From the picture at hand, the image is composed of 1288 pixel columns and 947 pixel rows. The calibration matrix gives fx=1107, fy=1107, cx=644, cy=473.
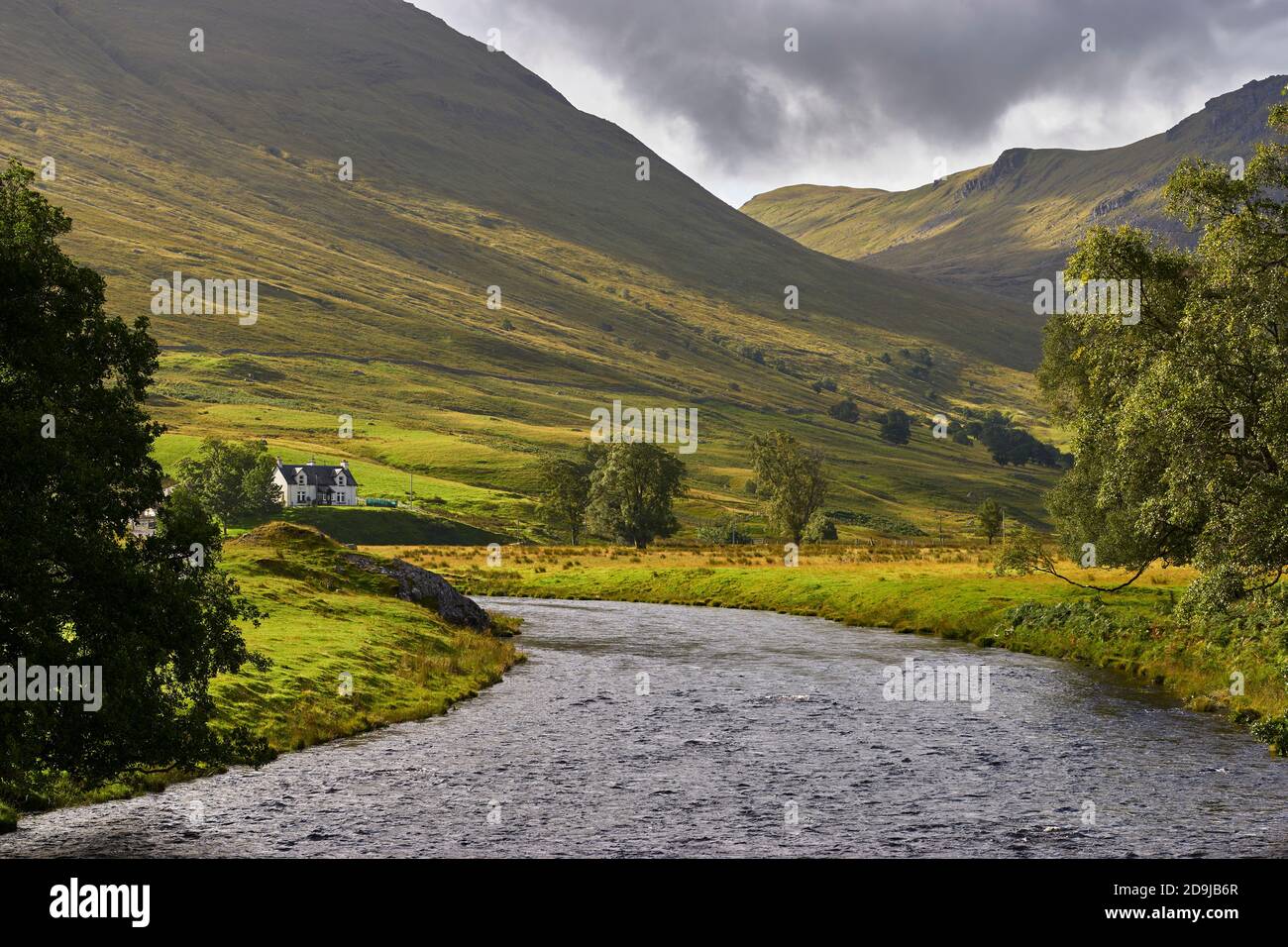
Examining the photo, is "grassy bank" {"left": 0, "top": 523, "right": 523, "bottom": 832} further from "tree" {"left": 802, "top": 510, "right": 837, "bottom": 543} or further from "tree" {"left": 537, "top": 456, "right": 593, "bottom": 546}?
"tree" {"left": 802, "top": 510, "right": 837, "bottom": 543}

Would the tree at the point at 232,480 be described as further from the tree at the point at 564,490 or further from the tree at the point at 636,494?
the tree at the point at 636,494

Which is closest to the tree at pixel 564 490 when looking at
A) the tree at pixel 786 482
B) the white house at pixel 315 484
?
the tree at pixel 786 482

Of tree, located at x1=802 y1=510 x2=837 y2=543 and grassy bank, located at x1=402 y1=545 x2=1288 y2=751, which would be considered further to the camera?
tree, located at x1=802 y1=510 x2=837 y2=543

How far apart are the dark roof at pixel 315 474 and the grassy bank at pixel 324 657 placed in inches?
5041

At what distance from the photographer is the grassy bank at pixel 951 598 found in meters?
45.1

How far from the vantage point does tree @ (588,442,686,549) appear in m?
144

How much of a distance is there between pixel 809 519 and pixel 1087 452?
11502cm

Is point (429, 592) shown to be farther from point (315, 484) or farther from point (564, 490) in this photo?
point (315, 484)

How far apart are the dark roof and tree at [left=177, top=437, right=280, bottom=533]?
1090cm

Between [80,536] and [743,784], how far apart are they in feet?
59.7

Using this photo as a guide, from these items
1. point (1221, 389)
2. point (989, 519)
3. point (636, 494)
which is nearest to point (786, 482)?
point (636, 494)

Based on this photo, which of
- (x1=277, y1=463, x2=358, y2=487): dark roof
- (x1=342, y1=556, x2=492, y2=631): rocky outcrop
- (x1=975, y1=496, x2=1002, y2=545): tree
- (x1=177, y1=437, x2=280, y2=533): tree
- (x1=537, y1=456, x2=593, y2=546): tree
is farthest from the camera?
(x1=277, y1=463, x2=358, y2=487): dark roof

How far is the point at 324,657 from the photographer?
148 ft

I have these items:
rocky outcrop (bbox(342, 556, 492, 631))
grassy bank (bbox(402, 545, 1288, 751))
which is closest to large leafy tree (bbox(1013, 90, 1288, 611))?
grassy bank (bbox(402, 545, 1288, 751))
